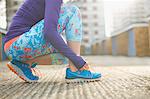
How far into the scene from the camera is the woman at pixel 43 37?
4.89 feet

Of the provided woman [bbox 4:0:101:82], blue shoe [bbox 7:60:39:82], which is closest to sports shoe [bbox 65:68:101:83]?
woman [bbox 4:0:101:82]

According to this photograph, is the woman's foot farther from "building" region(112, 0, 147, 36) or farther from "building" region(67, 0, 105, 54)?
"building" region(67, 0, 105, 54)

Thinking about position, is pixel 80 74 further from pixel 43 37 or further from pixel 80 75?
pixel 43 37

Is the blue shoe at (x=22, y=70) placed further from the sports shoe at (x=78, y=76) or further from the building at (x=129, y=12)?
the building at (x=129, y=12)

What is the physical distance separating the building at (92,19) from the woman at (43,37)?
37288 mm

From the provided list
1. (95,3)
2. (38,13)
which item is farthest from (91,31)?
(38,13)

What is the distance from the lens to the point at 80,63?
5.02 feet

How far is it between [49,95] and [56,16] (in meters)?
0.50

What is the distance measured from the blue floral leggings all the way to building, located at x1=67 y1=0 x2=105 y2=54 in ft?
122

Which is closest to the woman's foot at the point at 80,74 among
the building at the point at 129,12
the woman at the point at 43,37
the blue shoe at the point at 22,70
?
the woman at the point at 43,37

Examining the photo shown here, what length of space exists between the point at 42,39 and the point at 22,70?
232mm

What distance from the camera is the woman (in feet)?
4.89

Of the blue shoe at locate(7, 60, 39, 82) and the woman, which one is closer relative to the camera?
the woman

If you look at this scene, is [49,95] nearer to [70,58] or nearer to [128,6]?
[70,58]
